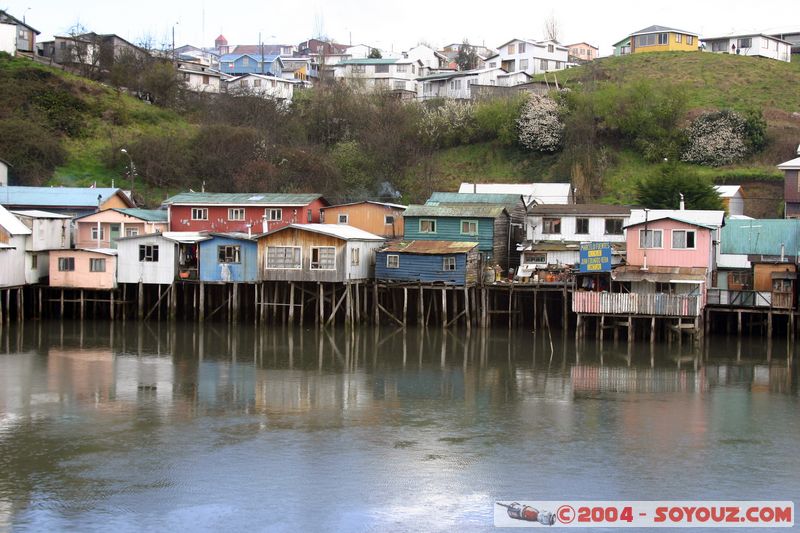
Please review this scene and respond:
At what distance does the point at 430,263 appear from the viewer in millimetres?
41500

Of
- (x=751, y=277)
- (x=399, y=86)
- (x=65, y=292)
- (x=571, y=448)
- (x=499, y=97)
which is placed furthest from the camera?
(x=399, y=86)

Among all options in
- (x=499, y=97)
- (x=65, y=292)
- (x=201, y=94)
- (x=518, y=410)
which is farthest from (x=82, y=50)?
(x=518, y=410)

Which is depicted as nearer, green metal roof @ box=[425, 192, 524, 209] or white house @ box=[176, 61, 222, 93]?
green metal roof @ box=[425, 192, 524, 209]

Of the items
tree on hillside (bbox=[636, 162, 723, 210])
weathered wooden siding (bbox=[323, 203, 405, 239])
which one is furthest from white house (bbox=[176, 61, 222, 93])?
tree on hillside (bbox=[636, 162, 723, 210])

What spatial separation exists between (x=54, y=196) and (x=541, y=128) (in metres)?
31.8

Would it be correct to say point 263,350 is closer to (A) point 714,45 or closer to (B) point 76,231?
(B) point 76,231

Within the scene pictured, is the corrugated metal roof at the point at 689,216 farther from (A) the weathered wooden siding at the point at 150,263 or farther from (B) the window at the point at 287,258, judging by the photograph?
(A) the weathered wooden siding at the point at 150,263

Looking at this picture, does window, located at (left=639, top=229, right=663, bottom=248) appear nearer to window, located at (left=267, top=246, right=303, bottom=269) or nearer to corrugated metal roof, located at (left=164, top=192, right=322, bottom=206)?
window, located at (left=267, top=246, right=303, bottom=269)

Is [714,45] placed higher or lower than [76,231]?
higher

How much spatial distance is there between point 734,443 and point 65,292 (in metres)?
30.4

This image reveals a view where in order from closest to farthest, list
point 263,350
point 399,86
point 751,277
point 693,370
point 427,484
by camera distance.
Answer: point 427,484
point 693,370
point 263,350
point 751,277
point 399,86

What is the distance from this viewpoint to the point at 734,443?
23.5 m

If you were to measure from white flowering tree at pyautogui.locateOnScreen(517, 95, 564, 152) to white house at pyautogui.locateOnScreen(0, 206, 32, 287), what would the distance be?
34.7 m

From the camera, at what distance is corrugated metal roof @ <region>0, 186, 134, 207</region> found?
48.5 metres
